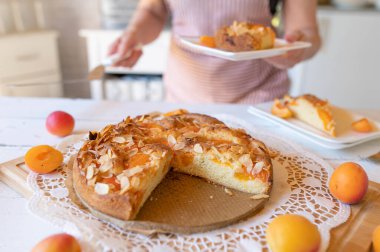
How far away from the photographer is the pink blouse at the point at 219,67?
52.8 inches

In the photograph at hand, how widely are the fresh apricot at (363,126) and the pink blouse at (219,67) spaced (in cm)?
47

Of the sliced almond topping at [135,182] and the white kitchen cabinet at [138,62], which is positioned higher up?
the sliced almond topping at [135,182]

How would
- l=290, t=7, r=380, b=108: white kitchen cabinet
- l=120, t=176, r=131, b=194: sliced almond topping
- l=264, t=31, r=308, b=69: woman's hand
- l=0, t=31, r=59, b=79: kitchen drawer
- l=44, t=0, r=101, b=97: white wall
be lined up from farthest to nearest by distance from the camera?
1. l=44, t=0, r=101, b=97: white wall
2. l=290, t=7, r=380, b=108: white kitchen cabinet
3. l=0, t=31, r=59, b=79: kitchen drawer
4. l=264, t=31, r=308, b=69: woman's hand
5. l=120, t=176, r=131, b=194: sliced almond topping

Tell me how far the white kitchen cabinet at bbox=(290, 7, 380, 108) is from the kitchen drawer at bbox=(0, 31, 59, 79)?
5.11 ft

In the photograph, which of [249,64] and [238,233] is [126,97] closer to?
[249,64]

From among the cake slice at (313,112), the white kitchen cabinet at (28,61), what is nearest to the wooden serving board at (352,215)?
the cake slice at (313,112)

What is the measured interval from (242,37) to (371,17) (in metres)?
1.55

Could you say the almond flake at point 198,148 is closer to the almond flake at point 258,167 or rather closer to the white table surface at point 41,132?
the almond flake at point 258,167

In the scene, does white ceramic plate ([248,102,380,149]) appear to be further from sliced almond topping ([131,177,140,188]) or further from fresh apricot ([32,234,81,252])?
fresh apricot ([32,234,81,252])

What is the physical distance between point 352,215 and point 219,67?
0.82 metres

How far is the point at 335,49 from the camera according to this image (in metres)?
2.36

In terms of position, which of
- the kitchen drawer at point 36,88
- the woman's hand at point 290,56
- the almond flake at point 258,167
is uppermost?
the woman's hand at point 290,56

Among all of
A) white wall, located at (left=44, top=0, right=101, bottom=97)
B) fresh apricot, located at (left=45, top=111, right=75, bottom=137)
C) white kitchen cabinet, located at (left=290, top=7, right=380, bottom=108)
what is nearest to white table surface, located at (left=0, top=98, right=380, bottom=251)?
Answer: fresh apricot, located at (left=45, top=111, right=75, bottom=137)

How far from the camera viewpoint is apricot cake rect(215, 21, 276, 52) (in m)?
1.08
